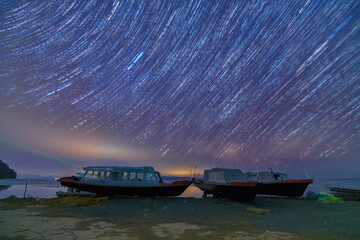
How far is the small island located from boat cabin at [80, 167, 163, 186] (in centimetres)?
11882

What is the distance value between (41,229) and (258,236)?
8.82 metres

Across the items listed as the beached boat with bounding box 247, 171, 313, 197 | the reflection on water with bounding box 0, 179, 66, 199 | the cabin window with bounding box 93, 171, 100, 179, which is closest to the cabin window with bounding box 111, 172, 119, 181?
the cabin window with bounding box 93, 171, 100, 179

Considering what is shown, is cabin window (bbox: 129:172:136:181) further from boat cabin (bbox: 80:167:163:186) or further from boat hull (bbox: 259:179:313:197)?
boat hull (bbox: 259:179:313:197)

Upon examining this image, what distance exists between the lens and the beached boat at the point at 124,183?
19938mm

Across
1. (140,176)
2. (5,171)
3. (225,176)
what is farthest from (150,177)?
(5,171)

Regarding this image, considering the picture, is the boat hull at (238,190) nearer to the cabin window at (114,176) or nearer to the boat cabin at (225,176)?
the boat cabin at (225,176)

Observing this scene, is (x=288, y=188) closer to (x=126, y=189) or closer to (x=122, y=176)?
(x=126, y=189)

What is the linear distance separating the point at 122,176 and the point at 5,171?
411ft

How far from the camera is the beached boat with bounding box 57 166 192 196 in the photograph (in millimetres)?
19938

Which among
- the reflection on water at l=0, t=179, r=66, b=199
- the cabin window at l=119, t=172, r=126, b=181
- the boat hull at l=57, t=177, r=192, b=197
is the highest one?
the cabin window at l=119, t=172, r=126, b=181

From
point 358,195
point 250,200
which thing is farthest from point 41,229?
point 358,195

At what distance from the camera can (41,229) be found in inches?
315

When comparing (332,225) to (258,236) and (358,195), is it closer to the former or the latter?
(258,236)

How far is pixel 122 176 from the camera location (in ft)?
68.9
